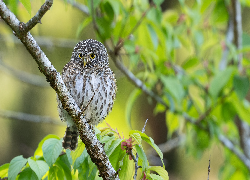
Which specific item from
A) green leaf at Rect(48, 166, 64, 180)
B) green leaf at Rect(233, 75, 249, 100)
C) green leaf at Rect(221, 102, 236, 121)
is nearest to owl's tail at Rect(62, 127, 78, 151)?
green leaf at Rect(48, 166, 64, 180)

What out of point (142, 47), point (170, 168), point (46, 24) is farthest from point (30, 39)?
point (46, 24)

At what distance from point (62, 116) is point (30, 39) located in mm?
1442

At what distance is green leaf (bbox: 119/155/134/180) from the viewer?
90.0 inches

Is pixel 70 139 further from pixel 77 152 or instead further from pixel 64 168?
pixel 77 152

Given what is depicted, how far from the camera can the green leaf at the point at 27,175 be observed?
241 cm

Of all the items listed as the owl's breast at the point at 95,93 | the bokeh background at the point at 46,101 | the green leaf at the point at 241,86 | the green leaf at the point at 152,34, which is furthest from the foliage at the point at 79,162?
the bokeh background at the point at 46,101

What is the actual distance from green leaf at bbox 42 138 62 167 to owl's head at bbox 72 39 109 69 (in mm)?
995

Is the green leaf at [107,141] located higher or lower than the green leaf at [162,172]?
higher

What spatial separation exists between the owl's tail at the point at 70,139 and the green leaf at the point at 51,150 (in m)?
1.13

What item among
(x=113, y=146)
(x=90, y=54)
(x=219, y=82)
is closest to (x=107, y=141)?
(x=113, y=146)

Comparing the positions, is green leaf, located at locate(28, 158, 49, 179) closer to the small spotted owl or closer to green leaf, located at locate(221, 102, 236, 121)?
the small spotted owl

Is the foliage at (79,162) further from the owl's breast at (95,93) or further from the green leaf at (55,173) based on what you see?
the owl's breast at (95,93)

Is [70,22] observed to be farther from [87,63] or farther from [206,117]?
[87,63]

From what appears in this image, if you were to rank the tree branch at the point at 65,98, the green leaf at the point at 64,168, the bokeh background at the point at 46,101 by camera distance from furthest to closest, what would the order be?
the bokeh background at the point at 46,101
the green leaf at the point at 64,168
the tree branch at the point at 65,98
